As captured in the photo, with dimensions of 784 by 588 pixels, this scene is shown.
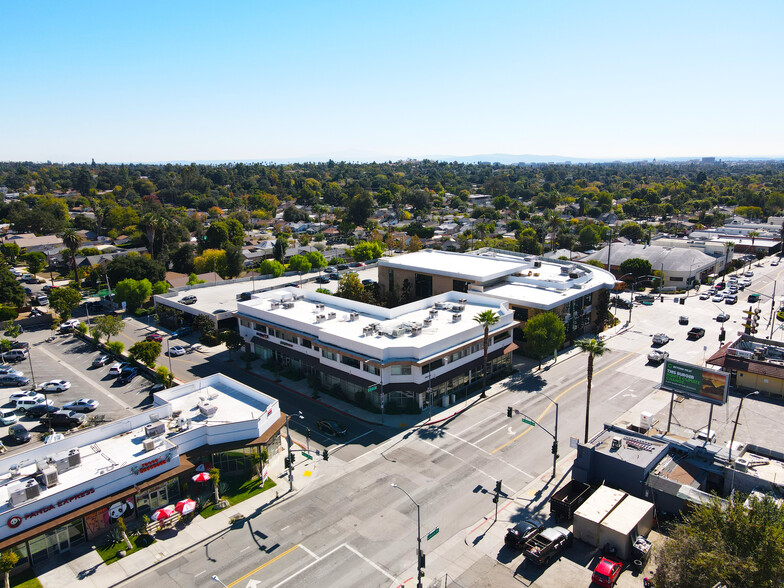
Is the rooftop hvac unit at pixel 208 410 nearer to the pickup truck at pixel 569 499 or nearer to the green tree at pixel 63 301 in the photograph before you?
the pickup truck at pixel 569 499

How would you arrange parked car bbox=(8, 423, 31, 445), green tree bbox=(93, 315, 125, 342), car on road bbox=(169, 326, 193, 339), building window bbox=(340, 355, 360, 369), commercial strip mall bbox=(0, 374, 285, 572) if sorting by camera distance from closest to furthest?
commercial strip mall bbox=(0, 374, 285, 572) → parked car bbox=(8, 423, 31, 445) → building window bbox=(340, 355, 360, 369) → green tree bbox=(93, 315, 125, 342) → car on road bbox=(169, 326, 193, 339)

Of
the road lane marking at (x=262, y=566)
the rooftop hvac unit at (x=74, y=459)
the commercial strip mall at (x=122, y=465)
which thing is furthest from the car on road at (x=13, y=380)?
the road lane marking at (x=262, y=566)

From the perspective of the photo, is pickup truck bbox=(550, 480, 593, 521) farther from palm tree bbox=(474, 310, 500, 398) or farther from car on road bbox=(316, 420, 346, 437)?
car on road bbox=(316, 420, 346, 437)

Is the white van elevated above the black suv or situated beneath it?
elevated above

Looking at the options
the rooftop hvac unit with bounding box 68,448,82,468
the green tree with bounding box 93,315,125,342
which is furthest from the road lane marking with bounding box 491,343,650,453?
the green tree with bounding box 93,315,125,342

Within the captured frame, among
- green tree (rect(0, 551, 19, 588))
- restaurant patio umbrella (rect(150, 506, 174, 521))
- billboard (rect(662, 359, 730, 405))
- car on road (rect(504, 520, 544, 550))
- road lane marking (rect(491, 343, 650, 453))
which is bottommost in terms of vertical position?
road lane marking (rect(491, 343, 650, 453))

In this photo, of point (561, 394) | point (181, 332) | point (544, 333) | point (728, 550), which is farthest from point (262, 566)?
point (181, 332)
